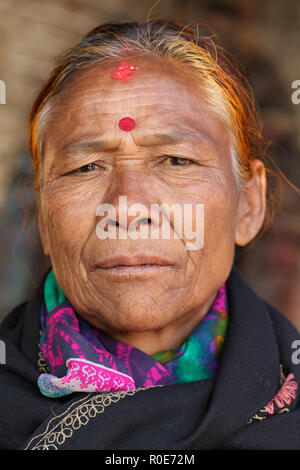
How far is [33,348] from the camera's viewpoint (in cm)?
211

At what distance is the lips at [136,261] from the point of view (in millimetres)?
1832

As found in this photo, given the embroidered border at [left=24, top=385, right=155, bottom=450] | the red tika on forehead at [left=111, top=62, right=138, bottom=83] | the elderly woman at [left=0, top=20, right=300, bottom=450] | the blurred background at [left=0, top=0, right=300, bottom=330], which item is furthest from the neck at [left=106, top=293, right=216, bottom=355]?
the blurred background at [left=0, top=0, right=300, bottom=330]

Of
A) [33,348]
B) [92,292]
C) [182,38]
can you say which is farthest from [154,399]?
[182,38]

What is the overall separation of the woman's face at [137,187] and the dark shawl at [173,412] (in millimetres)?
239

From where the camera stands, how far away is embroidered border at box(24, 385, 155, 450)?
173 centimetres

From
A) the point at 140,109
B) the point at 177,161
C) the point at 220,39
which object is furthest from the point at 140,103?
the point at 220,39

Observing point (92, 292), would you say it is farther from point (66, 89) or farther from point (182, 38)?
point (182, 38)

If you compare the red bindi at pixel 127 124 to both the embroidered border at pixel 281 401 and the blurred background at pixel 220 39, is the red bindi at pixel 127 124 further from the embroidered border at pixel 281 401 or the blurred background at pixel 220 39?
the blurred background at pixel 220 39

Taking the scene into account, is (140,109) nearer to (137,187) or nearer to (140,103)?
(140,103)

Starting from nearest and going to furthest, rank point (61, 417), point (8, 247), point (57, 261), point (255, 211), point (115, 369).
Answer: point (61, 417) < point (115, 369) < point (57, 261) < point (255, 211) < point (8, 247)

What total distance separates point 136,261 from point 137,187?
0.25m

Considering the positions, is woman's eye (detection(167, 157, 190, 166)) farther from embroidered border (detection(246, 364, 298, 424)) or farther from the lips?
embroidered border (detection(246, 364, 298, 424))

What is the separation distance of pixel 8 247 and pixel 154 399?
294 cm

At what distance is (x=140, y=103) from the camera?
1.94 meters
